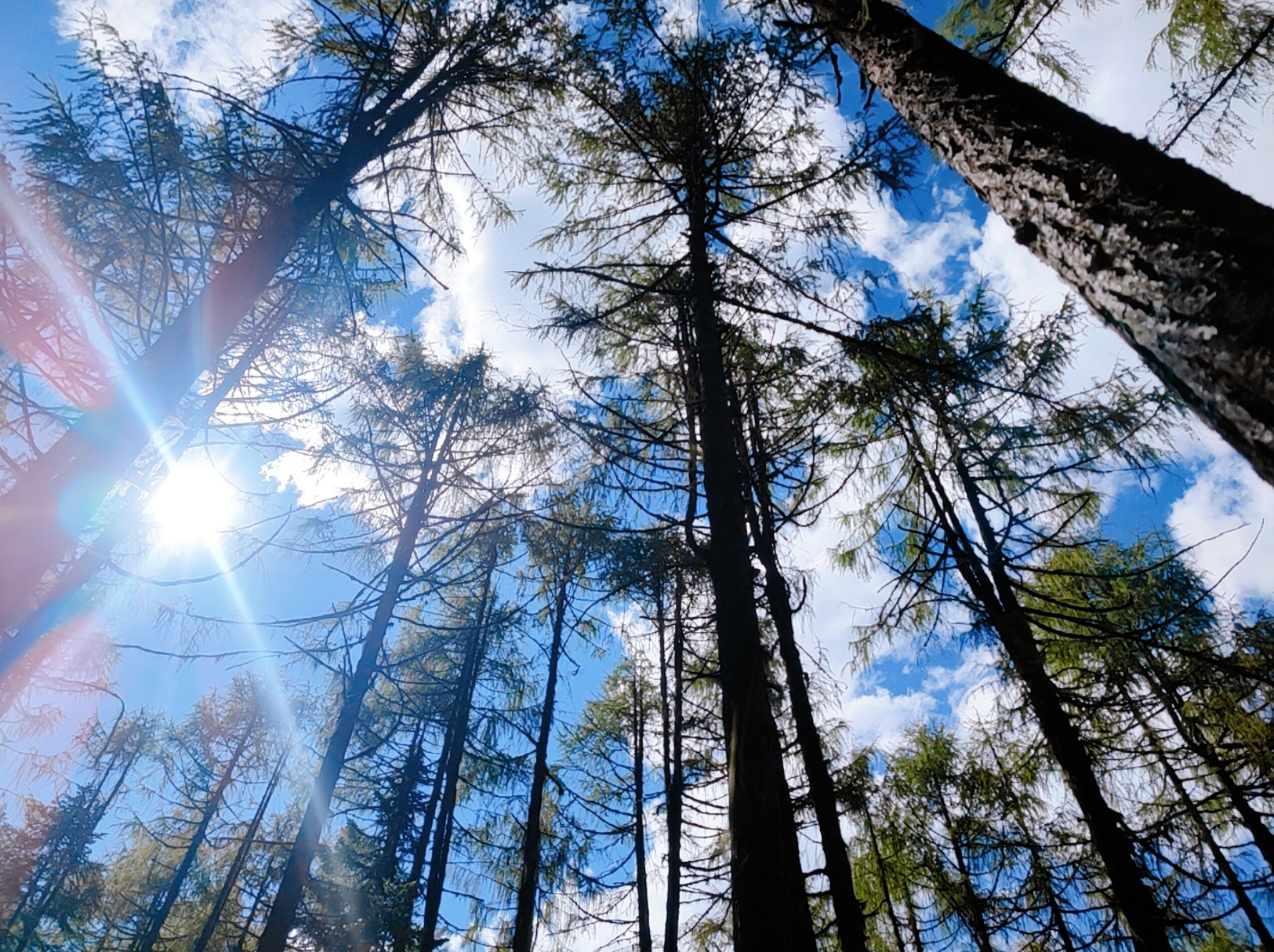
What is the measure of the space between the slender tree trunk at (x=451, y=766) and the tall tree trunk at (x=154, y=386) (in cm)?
472

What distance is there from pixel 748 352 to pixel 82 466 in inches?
199

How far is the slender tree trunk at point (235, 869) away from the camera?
43.6 feet

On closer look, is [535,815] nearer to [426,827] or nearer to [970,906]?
[426,827]

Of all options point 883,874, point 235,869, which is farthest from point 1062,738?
point 235,869

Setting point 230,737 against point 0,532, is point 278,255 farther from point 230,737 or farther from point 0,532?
point 230,737

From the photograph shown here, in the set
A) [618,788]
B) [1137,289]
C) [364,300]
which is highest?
[364,300]

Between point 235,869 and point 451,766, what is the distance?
993cm

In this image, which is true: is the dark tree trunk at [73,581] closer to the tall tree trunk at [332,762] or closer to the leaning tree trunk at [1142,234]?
the tall tree trunk at [332,762]

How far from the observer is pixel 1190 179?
1143 mm

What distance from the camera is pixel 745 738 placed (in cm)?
259

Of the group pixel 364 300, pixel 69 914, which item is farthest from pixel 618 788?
pixel 69 914

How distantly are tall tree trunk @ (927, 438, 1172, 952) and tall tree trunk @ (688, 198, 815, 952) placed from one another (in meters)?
1.55

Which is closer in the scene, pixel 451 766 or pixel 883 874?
pixel 883 874

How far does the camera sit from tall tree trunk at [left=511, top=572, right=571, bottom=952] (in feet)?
27.0
